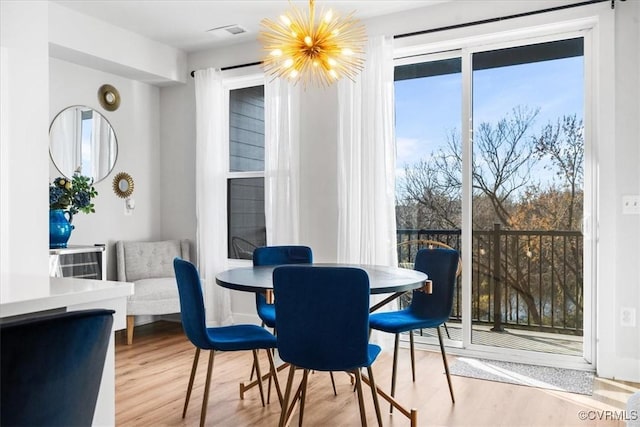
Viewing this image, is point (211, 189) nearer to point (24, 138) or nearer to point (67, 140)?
point (67, 140)

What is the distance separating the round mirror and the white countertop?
3084mm

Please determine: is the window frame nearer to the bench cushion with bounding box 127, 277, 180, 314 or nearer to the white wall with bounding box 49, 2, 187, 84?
the white wall with bounding box 49, 2, 187, 84

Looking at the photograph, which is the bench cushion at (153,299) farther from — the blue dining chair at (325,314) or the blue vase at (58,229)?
the blue dining chair at (325,314)

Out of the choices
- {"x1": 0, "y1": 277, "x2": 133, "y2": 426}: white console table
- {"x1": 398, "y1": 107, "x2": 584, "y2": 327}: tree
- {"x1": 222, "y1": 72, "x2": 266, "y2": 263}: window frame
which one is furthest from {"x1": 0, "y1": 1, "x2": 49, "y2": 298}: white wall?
{"x1": 398, "y1": 107, "x2": 584, "y2": 327}: tree

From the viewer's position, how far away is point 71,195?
161 inches

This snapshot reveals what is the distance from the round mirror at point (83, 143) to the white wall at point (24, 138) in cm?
137

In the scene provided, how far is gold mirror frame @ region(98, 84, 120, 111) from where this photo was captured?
478 centimetres

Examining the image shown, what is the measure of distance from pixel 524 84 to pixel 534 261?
1312 mm

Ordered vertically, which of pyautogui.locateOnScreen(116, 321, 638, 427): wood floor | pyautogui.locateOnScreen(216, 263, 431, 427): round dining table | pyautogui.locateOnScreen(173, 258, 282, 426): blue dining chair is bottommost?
pyautogui.locateOnScreen(116, 321, 638, 427): wood floor

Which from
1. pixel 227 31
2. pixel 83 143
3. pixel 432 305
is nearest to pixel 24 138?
pixel 83 143

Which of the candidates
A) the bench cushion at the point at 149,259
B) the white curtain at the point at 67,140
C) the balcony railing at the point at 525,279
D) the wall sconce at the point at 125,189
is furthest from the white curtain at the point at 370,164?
the white curtain at the point at 67,140

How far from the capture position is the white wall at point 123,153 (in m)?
4.50

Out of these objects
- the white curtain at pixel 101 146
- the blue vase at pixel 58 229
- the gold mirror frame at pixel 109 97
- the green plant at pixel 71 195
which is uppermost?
the gold mirror frame at pixel 109 97

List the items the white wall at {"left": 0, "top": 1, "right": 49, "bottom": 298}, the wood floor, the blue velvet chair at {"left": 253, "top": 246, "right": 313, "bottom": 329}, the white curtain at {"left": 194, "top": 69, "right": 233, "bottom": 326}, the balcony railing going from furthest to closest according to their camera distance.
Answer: the white curtain at {"left": 194, "top": 69, "right": 233, "bottom": 326}, the balcony railing, the blue velvet chair at {"left": 253, "top": 246, "right": 313, "bottom": 329}, the white wall at {"left": 0, "top": 1, "right": 49, "bottom": 298}, the wood floor
